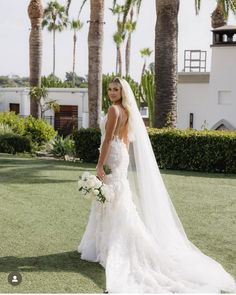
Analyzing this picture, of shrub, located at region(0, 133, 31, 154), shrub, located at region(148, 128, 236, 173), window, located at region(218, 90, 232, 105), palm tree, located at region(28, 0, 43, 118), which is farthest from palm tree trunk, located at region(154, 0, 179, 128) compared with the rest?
palm tree, located at region(28, 0, 43, 118)

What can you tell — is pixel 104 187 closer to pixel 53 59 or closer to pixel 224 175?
pixel 224 175

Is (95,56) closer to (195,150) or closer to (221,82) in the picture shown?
(195,150)

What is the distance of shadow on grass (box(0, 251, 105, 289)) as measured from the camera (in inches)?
260

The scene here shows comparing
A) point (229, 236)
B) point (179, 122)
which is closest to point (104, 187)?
point (229, 236)

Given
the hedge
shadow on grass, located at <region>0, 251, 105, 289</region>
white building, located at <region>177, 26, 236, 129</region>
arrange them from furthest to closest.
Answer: white building, located at <region>177, 26, 236, 129</region> < the hedge < shadow on grass, located at <region>0, 251, 105, 289</region>

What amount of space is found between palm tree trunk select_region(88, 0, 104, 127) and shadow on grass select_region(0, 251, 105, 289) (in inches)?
609

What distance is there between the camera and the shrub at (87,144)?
1839 centimetres

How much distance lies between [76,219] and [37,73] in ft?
67.4

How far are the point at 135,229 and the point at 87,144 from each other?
1164 centimetres

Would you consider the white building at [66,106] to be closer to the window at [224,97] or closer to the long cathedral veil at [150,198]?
the window at [224,97]

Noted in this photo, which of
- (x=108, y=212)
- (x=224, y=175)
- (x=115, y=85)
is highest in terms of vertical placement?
(x=115, y=85)

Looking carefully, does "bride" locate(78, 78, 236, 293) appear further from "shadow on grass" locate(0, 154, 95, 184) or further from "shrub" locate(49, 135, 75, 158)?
"shrub" locate(49, 135, 75, 158)

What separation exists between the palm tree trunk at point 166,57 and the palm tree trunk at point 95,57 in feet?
12.8

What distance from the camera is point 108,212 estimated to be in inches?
279
